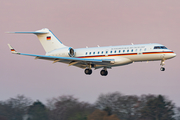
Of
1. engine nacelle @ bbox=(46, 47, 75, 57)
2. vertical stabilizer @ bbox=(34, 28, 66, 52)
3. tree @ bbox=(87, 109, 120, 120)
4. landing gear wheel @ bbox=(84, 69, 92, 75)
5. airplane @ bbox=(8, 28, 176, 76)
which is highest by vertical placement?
vertical stabilizer @ bbox=(34, 28, 66, 52)

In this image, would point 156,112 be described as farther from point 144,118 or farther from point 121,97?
point 121,97

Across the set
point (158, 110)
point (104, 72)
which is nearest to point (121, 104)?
point (158, 110)

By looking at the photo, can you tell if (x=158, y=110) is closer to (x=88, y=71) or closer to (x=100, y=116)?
(x=100, y=116)

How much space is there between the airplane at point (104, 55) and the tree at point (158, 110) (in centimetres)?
1421

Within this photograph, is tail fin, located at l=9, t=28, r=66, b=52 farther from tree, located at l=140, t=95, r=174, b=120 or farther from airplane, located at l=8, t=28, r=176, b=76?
tree, located at l=140, t=95, r=174, b=120

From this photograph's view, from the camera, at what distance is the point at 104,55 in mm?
34500

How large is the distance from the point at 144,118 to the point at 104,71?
1408 centimetres

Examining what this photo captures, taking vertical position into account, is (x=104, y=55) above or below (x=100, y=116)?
above

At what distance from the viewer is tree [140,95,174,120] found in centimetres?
4837

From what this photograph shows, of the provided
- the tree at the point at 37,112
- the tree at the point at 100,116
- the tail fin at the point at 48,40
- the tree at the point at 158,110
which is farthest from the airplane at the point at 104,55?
the tree at the point at 158,110

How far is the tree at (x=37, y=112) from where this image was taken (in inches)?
1748

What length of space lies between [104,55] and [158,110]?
763 inches

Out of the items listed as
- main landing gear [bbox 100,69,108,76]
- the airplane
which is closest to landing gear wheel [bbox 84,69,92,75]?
the airplane

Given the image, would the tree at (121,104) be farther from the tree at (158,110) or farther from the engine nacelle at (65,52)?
the engine nacelle at (65,52)
